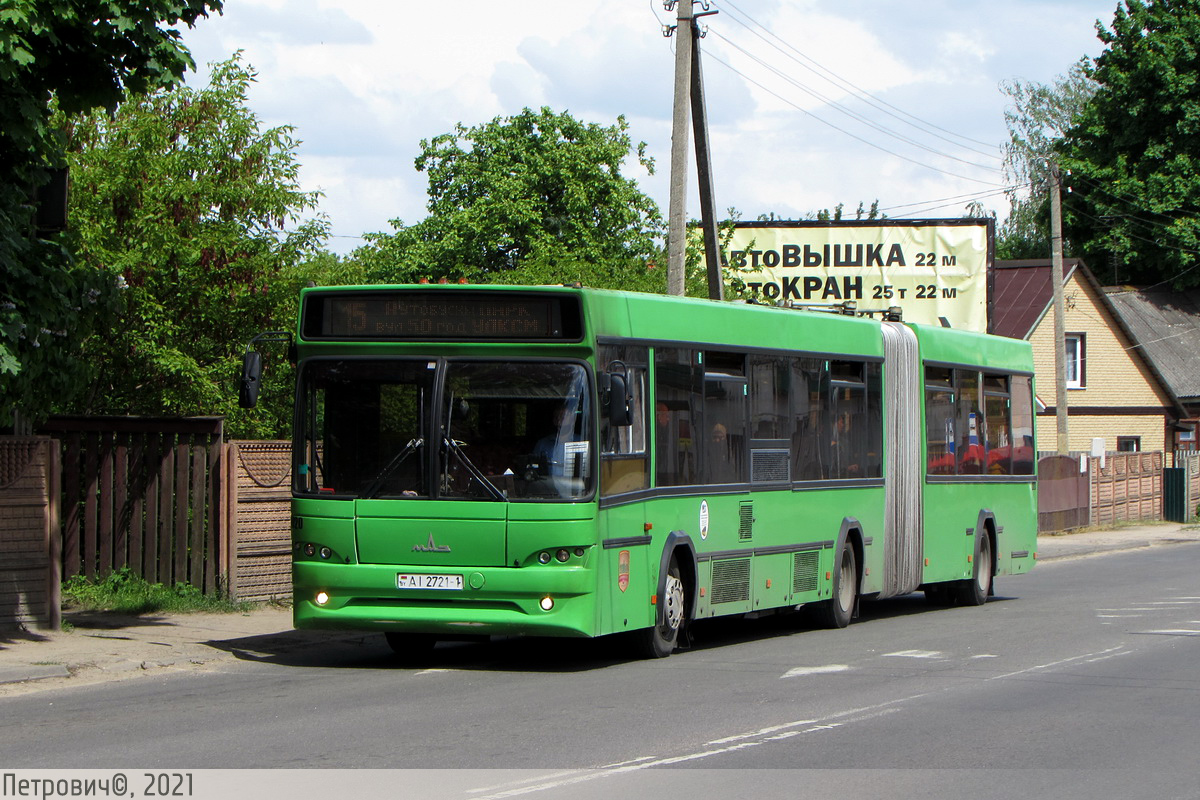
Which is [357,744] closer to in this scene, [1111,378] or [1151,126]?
[1111,378]

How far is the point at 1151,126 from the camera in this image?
55594 millimetres

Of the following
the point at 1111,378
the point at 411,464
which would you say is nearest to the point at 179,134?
the point at 411,464

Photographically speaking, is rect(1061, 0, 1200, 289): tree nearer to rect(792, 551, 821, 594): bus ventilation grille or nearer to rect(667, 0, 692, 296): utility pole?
rect(667, 0, 692, 296): utility pole

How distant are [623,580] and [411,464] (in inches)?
73.1

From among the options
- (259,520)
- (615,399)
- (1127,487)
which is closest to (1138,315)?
(1127,487)

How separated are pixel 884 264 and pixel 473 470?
2768 centimetres

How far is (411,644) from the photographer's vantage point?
13.3 meters

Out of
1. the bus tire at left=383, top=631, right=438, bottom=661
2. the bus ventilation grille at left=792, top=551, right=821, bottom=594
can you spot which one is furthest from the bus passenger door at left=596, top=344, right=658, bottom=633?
the bus ventilation grille at left=792, top=551, right=821, bottom=594

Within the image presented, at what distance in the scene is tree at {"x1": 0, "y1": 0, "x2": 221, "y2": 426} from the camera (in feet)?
36.9

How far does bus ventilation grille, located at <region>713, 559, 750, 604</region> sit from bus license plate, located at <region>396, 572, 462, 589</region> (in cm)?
286

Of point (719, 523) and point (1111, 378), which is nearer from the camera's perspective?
point (719, 523)

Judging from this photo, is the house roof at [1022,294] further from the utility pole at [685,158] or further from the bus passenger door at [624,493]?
the bus passenger door at [624,493]

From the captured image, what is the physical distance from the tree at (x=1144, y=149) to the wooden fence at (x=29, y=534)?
48174 millimetres

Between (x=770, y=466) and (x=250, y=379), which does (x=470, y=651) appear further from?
(x=250, y=379)
